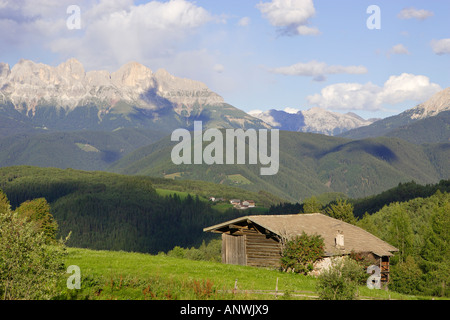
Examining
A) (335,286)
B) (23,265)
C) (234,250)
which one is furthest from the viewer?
(234,250)

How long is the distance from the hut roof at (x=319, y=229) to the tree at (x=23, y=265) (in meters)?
25.6

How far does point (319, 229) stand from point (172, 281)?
24.5 metres

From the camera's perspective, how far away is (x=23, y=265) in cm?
2175

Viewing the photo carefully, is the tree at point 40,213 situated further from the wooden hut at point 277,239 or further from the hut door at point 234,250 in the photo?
the wooden hut at point 277,239

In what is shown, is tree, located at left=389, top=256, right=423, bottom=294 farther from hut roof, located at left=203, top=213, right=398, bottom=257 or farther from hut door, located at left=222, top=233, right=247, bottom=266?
hut door, located at left=222, top=233, right=247, bottom=266

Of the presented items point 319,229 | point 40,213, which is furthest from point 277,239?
point 40,213

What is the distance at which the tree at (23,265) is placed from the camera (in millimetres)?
21344

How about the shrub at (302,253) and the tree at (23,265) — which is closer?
the tree at (23,265)

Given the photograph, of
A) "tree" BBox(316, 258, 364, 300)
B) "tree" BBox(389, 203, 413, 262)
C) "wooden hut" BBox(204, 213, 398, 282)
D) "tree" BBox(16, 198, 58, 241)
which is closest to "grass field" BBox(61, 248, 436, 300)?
"tree" BBox(316, 258, 364, 300)

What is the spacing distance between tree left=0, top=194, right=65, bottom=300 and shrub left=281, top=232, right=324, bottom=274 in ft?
79.2

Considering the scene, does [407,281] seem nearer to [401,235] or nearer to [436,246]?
[436,246]

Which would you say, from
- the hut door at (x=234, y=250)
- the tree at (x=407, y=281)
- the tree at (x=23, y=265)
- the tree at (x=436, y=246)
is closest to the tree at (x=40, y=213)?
the hut door at (x=234, y=250)

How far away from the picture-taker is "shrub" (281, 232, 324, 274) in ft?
140
